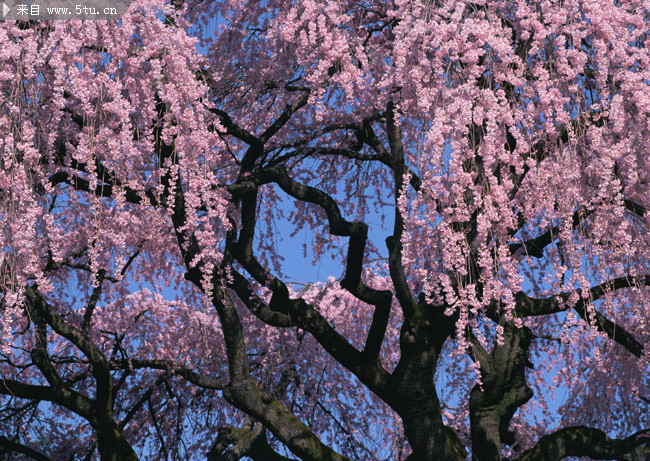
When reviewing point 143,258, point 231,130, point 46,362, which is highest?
point 143,258

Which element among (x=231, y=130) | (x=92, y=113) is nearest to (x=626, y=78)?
(x=231, y=130)

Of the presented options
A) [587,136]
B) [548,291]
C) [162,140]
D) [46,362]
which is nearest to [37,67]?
[162,140]

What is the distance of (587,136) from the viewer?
808 cm

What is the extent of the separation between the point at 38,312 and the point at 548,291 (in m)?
6.55

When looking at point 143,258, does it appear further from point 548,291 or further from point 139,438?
point 548,291

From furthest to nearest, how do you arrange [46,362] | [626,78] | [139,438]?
[139,438]
[46,362]
[626,78]

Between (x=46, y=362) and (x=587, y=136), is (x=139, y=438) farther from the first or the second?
(x=587, y=136)

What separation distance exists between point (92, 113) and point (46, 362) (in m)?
3.09

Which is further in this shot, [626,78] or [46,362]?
[46,362]

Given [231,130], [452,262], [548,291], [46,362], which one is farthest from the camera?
[548,291]

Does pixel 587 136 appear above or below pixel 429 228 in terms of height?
above

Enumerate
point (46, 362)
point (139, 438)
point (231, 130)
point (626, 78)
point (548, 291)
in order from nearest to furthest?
point (626, 78), point (46, 362), point (231, 130), point (548, 291), point (139, 438)

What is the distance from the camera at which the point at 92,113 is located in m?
7.43

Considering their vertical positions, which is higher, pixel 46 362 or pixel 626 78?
pixel 626 78
